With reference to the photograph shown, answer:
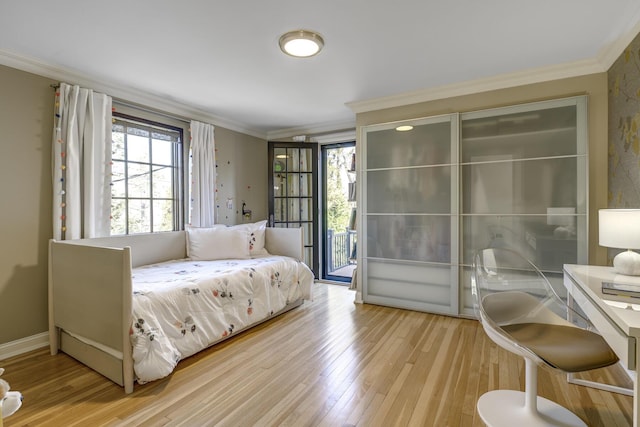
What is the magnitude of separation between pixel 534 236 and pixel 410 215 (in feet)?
3.77

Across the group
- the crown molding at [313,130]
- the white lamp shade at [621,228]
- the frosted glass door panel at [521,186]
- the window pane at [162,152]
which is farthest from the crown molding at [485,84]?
the window pane at [162,152]

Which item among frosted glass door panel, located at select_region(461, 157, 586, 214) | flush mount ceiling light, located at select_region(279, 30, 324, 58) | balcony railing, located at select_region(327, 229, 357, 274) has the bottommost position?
balcony railing, located at select_region(327, 229, 357, 274)

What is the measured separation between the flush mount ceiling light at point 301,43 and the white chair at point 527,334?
5.98ft

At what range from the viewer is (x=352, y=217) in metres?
4.63

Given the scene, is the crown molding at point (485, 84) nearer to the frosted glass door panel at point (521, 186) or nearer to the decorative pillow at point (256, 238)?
the frosted glass door panel at point (521, 186)

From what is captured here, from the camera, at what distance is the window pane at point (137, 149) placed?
3.24 meters

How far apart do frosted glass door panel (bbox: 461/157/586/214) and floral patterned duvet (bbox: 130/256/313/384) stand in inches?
80.2

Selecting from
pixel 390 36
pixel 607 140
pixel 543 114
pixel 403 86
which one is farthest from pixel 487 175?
pixel 390 36

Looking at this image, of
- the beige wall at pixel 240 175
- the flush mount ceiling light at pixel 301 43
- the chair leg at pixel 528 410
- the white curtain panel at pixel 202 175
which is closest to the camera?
the chair leg at pixel 528 410

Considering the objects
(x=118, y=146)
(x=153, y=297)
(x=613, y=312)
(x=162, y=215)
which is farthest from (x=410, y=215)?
(x=118, y=146)

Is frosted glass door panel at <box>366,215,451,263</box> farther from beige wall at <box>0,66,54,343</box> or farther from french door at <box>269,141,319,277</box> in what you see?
beige wall at <box>0,66,54,343</box>

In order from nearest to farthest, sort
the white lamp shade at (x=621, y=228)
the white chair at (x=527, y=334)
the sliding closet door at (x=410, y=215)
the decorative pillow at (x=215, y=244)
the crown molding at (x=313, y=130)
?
the white chair at (x=527, y=334)
the white lamp shade at (x=621, y=228)
the sliding closet door at (x=410, y=215)
the decorative pillow at (x=215, y=244)
the crown molding at (x=313, y=130)

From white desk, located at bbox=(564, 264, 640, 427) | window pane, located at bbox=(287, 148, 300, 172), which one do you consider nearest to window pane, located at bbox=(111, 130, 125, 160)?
window pane, located at bbox=(287, 148, 300, 172)

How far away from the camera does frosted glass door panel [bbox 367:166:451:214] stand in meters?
3.25
